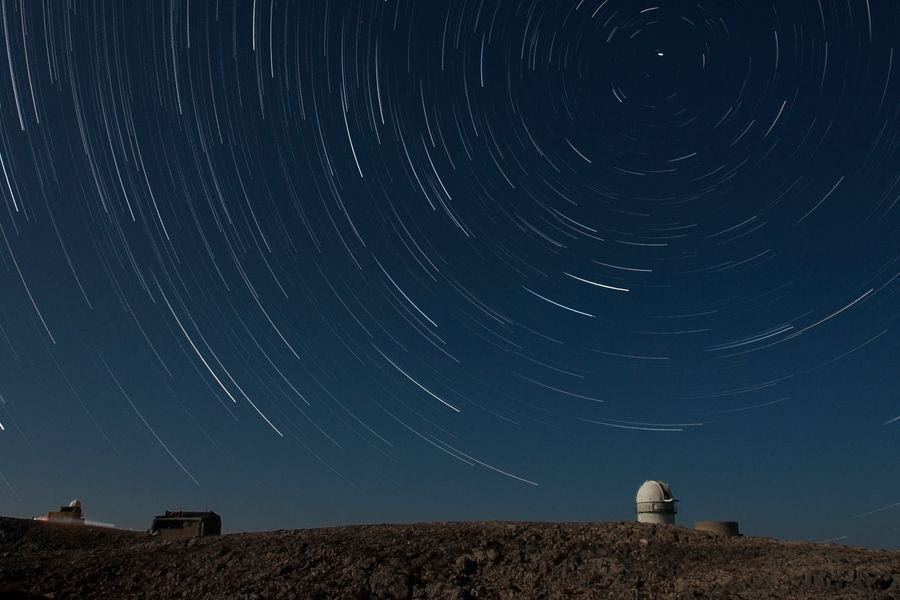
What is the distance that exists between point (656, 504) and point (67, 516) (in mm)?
36235

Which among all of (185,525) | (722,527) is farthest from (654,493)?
(185,525)

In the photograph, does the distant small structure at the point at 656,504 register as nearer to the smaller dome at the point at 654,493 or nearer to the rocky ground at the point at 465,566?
the smaller dome at the point at 654,493

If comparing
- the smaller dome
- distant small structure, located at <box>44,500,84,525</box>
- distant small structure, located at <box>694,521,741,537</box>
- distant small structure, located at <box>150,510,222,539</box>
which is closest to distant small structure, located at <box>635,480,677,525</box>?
the smaller dome

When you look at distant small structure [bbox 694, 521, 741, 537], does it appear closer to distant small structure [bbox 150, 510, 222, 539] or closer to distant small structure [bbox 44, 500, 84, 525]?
distant small structure [bbox 150, 510, 222, 539]

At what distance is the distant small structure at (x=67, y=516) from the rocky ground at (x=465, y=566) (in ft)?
42.0

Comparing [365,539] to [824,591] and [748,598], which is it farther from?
[824,591]

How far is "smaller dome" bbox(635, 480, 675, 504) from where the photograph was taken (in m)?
35.8

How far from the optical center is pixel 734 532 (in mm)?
30062

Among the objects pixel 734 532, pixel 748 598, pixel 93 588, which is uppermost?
pixel 734 532

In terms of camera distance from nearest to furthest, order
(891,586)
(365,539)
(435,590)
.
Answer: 1. (891,586)
2. (435,590)
3. (365,539)

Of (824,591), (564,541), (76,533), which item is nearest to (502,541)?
(564,541)

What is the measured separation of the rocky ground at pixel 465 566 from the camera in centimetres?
2172

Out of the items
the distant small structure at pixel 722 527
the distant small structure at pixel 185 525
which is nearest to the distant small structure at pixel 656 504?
the distant small structure at pixel 722 527

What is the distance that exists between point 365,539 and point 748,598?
15.2 m
